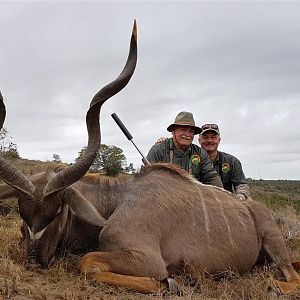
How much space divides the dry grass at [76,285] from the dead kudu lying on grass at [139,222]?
5.1 inches

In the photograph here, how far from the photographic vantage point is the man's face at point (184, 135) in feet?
23.1

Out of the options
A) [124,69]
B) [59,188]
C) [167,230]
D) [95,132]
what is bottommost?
[167,230]

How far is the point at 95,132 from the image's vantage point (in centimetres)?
450

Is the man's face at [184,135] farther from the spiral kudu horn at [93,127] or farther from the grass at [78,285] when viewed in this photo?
the spiral kudu horn at [93,127]

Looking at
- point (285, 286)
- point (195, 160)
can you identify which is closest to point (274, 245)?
point (285, 286)

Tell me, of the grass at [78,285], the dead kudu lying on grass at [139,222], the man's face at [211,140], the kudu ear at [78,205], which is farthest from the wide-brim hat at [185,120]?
the kudu ear at [78,205]

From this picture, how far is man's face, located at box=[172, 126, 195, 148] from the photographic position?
23.1 ft

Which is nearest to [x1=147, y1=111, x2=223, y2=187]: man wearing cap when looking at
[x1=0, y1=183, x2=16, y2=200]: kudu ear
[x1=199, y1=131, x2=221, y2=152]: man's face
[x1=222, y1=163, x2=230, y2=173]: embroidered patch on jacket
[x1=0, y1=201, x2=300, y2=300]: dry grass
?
[x1=199, y1=131, x2=221, y2=152]: man's face

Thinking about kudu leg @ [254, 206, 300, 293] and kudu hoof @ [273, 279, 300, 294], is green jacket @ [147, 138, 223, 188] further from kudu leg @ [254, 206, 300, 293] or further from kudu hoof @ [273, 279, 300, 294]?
kudu hoof @ [273, 279, 300, 294]

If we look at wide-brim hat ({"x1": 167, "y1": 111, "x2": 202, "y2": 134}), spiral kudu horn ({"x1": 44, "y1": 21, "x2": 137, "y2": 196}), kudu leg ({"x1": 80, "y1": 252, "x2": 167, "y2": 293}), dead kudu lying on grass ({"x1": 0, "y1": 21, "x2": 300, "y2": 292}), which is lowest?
kudu leg ({"x1": 80, "y1": 252, "x2": 167, "y2": 293})

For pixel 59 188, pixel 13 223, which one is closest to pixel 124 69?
pixel 59 188

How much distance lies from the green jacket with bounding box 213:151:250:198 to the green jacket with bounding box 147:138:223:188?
2.55ft

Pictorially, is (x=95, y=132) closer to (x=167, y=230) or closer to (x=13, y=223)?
(x=167, y=230)

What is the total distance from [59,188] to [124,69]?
4.05 feet
